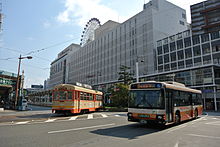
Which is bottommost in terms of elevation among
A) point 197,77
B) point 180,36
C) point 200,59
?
point 197,77

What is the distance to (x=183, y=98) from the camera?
1358cm

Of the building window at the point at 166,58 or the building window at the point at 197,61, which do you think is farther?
the building window at the point at 166,58

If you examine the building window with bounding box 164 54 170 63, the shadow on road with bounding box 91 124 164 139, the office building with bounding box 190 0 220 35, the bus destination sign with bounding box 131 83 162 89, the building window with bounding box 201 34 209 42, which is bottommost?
the shadow on road with bounding box 91 124 164 139

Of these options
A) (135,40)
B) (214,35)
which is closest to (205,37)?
(214,35)

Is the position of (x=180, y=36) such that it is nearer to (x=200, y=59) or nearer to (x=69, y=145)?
(x=200, y=59)

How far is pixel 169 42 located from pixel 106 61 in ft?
86.8

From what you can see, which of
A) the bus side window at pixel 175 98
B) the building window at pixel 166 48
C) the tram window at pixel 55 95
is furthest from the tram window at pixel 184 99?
the building window at pixel 166 48

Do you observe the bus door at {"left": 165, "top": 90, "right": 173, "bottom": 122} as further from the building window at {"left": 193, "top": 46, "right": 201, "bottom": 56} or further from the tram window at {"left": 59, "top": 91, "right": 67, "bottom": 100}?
the building window at {"left": 193, "top": 46, "right": 201, "bottom": 56}

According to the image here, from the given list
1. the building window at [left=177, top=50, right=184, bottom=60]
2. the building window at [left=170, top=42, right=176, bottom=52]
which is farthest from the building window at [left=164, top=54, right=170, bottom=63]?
the building window at [left=177, top=50, right=184, bottom=60]

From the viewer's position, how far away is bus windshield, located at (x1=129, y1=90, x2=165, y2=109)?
10.6m

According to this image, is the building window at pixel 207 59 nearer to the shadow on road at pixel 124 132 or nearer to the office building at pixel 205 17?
the office building at pixel 205 17

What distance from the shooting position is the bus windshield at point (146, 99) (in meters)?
10.6

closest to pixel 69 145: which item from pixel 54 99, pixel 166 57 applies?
pixel 54 99

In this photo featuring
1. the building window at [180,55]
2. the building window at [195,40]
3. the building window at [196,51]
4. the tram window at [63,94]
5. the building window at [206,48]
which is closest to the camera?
the tram window at [63,94]
